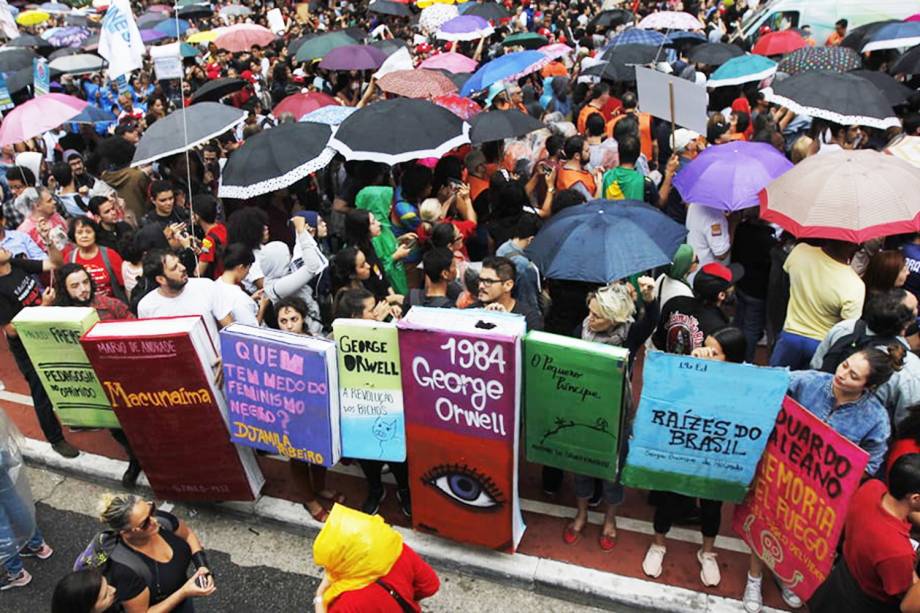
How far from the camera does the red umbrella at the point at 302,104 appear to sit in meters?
9.54

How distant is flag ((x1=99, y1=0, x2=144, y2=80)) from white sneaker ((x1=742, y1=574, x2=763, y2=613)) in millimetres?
7007

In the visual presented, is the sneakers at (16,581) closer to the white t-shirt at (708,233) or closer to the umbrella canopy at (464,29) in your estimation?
the white t-shirt at (708,233)

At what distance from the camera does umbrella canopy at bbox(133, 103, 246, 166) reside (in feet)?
22.0

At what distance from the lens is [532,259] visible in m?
5.18

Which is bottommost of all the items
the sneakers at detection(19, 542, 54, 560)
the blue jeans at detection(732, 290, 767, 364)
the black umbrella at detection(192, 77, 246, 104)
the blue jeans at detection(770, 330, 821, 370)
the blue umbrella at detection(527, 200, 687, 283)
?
the sneakers at detection(19, 542, 54, 560)

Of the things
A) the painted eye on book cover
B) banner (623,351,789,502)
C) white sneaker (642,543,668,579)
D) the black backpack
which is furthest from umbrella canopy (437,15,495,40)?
white sneaker (642,543,668,579)

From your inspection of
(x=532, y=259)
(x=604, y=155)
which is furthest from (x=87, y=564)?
(x=604, y=155)

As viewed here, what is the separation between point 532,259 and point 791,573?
102 inches

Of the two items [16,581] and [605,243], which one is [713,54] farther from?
[16,581]

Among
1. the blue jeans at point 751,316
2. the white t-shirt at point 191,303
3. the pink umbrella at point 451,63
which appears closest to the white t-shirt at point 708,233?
the blue jeans at point 751,316

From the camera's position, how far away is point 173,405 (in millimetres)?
4625

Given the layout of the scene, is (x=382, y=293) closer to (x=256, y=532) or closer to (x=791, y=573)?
(x=256, y=532)

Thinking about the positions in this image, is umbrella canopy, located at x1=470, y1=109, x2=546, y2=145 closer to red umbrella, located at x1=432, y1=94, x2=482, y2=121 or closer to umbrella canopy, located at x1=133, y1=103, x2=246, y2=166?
red umbrella, located at x1=432, y1=94, x2=482, y2=121

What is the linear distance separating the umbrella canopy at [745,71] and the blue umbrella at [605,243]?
4.76 m
